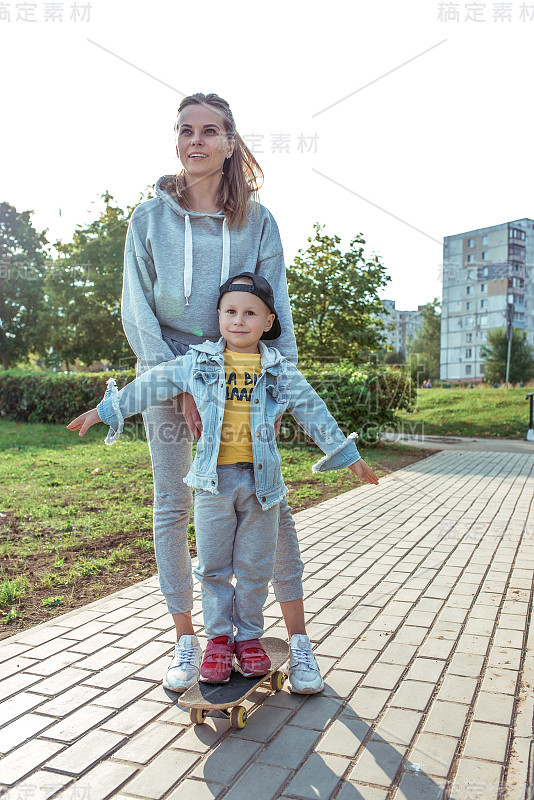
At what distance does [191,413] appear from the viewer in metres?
2.50

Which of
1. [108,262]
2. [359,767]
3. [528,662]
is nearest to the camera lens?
[359,767]

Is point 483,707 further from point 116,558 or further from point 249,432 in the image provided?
point 116,558

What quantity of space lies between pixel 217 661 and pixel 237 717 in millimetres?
206

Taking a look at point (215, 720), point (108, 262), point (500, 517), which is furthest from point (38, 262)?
point (215, 720)

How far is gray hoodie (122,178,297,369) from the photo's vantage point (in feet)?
8.59

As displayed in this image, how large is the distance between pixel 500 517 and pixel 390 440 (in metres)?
6.95

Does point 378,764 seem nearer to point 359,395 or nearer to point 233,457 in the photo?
point 233,457

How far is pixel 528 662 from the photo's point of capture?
2828mm

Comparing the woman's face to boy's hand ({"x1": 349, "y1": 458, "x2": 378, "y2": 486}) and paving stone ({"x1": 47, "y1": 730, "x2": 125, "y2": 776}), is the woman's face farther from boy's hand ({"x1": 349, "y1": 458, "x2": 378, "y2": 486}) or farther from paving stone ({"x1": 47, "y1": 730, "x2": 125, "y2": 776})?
paving stone ({"x1": 47, "y1": 730, "x2": 125, "y2": 776})

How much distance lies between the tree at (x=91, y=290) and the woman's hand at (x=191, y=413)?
21652mm

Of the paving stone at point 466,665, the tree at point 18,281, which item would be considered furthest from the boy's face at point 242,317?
the tree at point 18,281

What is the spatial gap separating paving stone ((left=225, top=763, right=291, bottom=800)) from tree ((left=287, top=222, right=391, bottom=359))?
12.0 m

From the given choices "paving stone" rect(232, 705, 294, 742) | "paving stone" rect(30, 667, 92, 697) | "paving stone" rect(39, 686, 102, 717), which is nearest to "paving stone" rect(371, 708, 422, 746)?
"paving stone" rect(232, 705, 294, 742)

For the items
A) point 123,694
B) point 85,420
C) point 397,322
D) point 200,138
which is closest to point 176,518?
point 85,420
